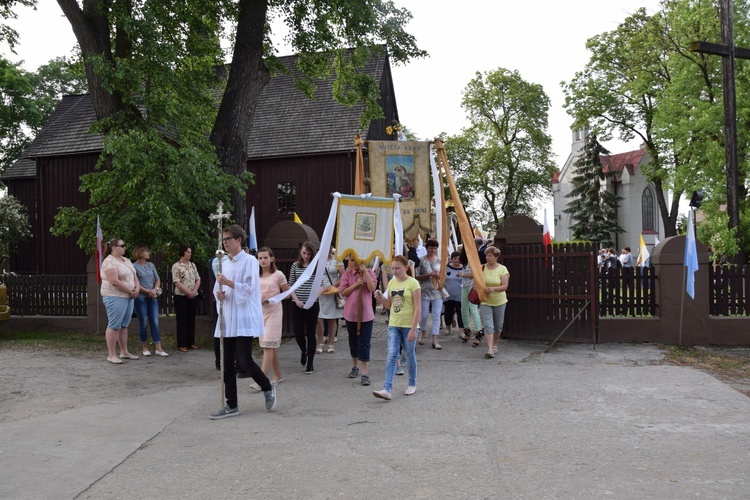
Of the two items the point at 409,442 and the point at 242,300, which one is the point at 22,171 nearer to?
the point at 242,300

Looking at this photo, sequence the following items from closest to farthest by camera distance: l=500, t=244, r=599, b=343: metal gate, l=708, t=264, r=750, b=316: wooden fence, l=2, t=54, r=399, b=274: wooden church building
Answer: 1. l=500, t=244, r=599, b=343: metal gate
2. l=708, t=264, r=750, b=316: wooden fence
3. l=2, t=54, r=399, b=274: wooden church building

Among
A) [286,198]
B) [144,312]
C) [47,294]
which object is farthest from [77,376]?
[286,198]

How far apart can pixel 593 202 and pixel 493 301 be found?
46.3m

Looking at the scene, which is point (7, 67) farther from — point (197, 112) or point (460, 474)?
point (460, 474)

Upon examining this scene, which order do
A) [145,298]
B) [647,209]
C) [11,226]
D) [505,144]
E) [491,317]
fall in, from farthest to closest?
[647,209], [505,144], [11,226], [145,298], [491,317]

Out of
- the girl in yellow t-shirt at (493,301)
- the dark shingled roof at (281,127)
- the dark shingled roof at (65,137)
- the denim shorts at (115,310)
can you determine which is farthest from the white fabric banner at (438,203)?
the dark shingled roof at (65,137)

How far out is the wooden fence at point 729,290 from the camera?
496 inches

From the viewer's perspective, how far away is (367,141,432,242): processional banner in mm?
12938

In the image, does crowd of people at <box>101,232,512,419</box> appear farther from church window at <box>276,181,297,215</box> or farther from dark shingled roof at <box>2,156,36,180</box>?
dark shingled roof at <box>2,156,36,180</box>

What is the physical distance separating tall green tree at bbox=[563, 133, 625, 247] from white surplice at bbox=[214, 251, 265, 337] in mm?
49538

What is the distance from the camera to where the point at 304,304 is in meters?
9.74

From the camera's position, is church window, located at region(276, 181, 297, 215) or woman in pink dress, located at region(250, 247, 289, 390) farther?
church window, located at region(276, 181, 297, 215)

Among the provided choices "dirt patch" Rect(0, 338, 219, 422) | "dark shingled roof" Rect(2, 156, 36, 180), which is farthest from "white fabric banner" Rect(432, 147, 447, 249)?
"dark shingled roof" Rect(2, 156, 36, 180)

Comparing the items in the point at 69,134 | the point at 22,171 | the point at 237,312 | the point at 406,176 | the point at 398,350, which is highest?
the point at 69,134
